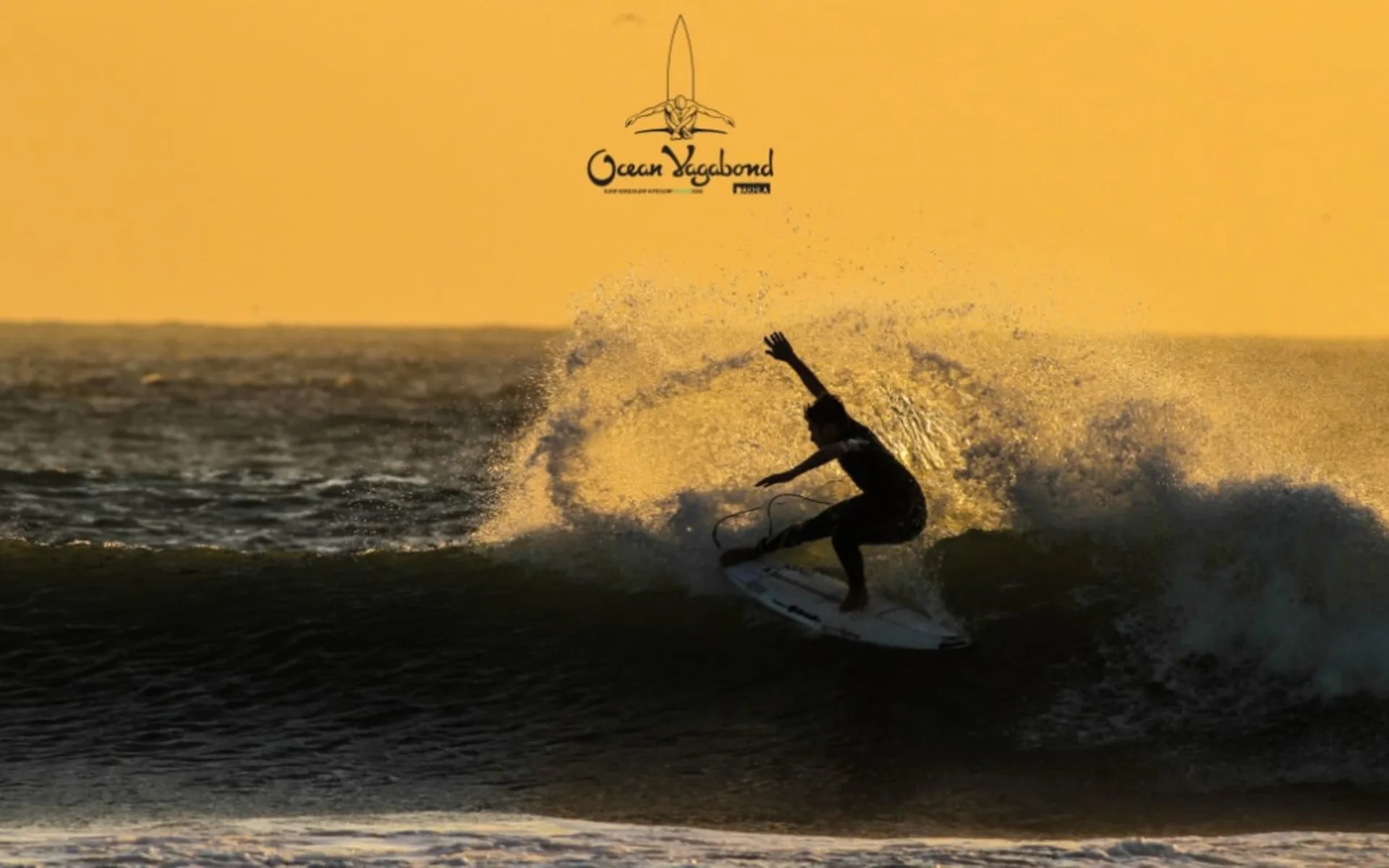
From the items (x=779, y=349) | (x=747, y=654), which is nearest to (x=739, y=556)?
(x=747, y=654)

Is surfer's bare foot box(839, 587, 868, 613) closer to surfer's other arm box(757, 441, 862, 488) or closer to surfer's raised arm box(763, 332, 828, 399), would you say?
surfer's other arm box(757, 441, 862, 488)

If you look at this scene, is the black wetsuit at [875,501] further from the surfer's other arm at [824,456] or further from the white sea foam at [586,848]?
the white sea foam at [586,848]

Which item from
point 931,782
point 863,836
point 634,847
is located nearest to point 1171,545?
point 931,782

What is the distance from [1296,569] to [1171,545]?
3.61ft

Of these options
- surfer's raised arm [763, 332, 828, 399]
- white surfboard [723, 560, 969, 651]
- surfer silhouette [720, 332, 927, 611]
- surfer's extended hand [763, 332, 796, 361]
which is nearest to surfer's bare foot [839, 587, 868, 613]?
white surfboard [723, 560, 969, 651]

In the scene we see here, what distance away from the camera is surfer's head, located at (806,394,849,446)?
11453 millimetres

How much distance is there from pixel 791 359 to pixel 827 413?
0.42 m

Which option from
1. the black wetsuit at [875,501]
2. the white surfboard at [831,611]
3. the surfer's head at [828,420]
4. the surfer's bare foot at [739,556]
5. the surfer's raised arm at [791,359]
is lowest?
the white surfboard at [831,611]

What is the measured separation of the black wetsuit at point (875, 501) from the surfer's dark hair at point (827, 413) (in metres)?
0.10

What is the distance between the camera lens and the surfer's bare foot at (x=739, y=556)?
13.1m

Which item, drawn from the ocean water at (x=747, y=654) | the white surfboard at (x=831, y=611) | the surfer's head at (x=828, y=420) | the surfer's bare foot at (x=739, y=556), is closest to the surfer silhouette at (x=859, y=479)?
the surfer's head at (x=828, y=420)

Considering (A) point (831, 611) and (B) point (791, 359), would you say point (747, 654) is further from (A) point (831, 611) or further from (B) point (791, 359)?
Result: (B) point (791, 359)

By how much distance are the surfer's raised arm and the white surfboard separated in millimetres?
1588

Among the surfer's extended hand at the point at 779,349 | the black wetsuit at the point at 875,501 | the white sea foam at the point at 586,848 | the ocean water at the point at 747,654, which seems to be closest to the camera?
the white sea foam at the point at 586,848
